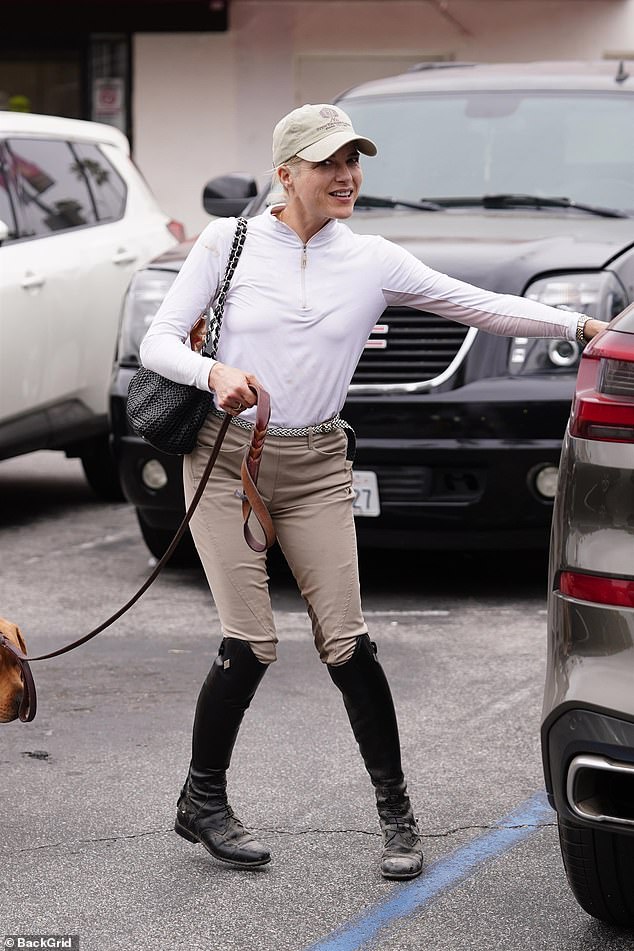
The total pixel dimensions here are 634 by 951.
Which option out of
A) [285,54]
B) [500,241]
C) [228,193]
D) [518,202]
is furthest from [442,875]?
[285,54]

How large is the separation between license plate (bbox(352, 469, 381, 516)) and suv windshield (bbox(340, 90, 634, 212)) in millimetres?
1531

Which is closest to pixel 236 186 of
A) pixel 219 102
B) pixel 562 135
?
pixel 562 135

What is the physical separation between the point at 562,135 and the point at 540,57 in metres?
8.71

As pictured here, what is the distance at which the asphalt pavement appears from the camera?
3736 mm

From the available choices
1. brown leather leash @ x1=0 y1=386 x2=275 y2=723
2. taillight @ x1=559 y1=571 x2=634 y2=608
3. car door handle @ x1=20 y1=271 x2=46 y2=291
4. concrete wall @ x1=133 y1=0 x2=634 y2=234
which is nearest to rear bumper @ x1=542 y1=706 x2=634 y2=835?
taillight @ x1=559 y1=571 x2=634 y2=608

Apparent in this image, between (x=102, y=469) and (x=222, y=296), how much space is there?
17.7 ft

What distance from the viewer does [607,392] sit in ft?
10.8

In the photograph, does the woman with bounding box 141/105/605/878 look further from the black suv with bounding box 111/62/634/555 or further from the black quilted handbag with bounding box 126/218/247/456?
the black suv with bounding box 111/62/634/555

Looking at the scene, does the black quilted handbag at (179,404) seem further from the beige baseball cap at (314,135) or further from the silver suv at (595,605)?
the silver suv at (595,605)

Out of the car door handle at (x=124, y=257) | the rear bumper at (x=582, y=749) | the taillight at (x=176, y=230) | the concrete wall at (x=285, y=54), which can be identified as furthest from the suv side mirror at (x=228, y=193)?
the concrete wall at (x=285, y=54)

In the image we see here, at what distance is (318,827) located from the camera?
4316 millimetres

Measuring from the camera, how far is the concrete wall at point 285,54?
1597 centimetres

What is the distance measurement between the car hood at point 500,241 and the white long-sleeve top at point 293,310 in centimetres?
242

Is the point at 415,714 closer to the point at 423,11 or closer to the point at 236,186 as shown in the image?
the point at 236,186
